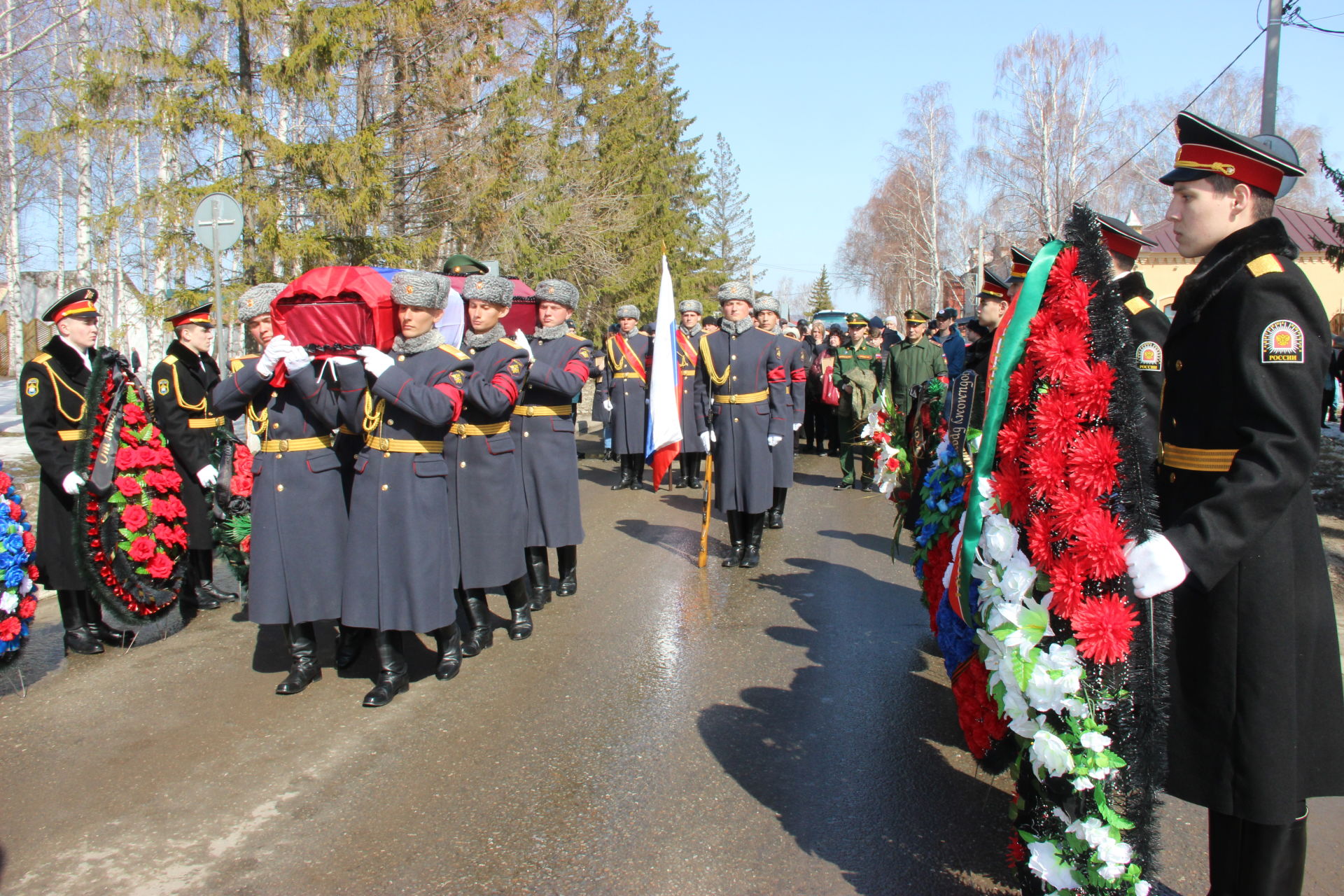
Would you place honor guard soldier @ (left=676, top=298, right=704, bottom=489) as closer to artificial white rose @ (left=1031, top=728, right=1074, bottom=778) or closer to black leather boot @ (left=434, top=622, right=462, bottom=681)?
black leather boot @ (left=434, top=622, right=462, bottom=681)

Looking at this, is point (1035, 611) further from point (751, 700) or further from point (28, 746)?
point (28, 746)

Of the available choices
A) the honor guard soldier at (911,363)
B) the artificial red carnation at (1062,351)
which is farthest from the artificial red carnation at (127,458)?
the honor guard soldier at (911,363)

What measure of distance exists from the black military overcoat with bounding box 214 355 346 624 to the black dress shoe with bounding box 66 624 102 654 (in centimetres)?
147

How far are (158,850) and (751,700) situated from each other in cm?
261

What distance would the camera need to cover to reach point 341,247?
1372cm

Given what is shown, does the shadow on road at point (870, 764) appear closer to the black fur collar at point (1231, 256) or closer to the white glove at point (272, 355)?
the black fur collar at point (1231, 256)

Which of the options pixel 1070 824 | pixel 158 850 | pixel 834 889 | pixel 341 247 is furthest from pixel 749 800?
pixel 341 247

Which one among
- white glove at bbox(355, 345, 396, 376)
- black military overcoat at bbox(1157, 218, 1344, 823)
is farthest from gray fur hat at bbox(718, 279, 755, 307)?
black military overcoat at bbox(1157, 218, 1344, 823)

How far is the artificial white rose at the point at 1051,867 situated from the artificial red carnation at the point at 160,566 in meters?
5.19

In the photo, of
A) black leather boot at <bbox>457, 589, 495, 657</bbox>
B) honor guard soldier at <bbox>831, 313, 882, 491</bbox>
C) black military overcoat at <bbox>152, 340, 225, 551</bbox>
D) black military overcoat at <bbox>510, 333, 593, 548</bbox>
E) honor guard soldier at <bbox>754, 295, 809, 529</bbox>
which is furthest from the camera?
honor guard soldier at <bbox>831, 313, 882, 491</bbox>

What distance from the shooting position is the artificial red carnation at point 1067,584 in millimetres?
2383

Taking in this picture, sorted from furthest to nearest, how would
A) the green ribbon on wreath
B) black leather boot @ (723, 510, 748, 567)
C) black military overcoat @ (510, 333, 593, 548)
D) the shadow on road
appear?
1. black leather boot @ (723, 510, 748, 567)
2. black military overcoat @ (510, 333, 593, 548)
3. the shadow on road
4. the green ribbon on wreath

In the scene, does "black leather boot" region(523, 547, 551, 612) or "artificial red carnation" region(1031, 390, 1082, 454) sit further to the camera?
"black leather boot" region(523, 547, 551, 612)

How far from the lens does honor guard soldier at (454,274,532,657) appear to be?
17.6 ft
